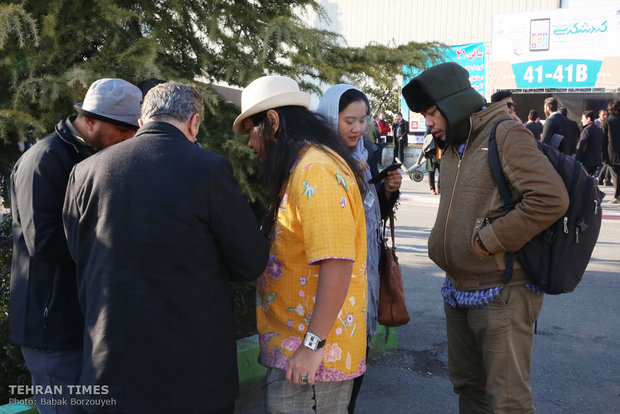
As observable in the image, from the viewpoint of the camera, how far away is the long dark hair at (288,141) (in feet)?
7.07

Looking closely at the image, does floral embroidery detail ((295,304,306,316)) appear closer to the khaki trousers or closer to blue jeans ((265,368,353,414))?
blue jeans ((265,368,353,414))

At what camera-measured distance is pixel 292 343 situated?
6.92 feet

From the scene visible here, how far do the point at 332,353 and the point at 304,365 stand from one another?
0.14 metres

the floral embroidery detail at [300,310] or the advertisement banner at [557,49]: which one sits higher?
the advertisement banner at [557,49]

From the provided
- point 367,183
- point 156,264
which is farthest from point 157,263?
point 367,183

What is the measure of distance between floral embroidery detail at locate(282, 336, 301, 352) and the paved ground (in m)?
1.90

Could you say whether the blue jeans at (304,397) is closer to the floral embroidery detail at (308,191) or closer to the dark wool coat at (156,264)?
the dark wool coat at (156,264)

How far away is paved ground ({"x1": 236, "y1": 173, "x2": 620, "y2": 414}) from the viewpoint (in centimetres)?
395

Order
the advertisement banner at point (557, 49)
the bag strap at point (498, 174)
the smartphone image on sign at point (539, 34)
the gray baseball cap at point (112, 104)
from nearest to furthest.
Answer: the gray baseball cap at point (112, 104) → the bag strap at point (498, 174) → the advertisement banner at point (557, 49) → the smartphone image on sign at point (539, 34)

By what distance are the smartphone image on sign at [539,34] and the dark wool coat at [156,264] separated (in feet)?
66.4

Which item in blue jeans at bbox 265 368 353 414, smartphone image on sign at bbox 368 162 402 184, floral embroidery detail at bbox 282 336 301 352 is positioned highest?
smartphone image on sign at bbox 368 162 402 184

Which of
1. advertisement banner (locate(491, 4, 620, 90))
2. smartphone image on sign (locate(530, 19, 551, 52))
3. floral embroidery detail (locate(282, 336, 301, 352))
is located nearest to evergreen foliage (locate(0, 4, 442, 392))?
floral embroidery detail (locate(282, 336, 301, 352))

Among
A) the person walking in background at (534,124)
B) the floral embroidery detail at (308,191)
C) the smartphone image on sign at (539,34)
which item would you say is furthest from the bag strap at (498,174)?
the smartphone image on sign at (539,34)

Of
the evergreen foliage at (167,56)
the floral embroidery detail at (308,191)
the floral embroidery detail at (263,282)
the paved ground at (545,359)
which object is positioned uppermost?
the evergreen foliage at (167,56)
